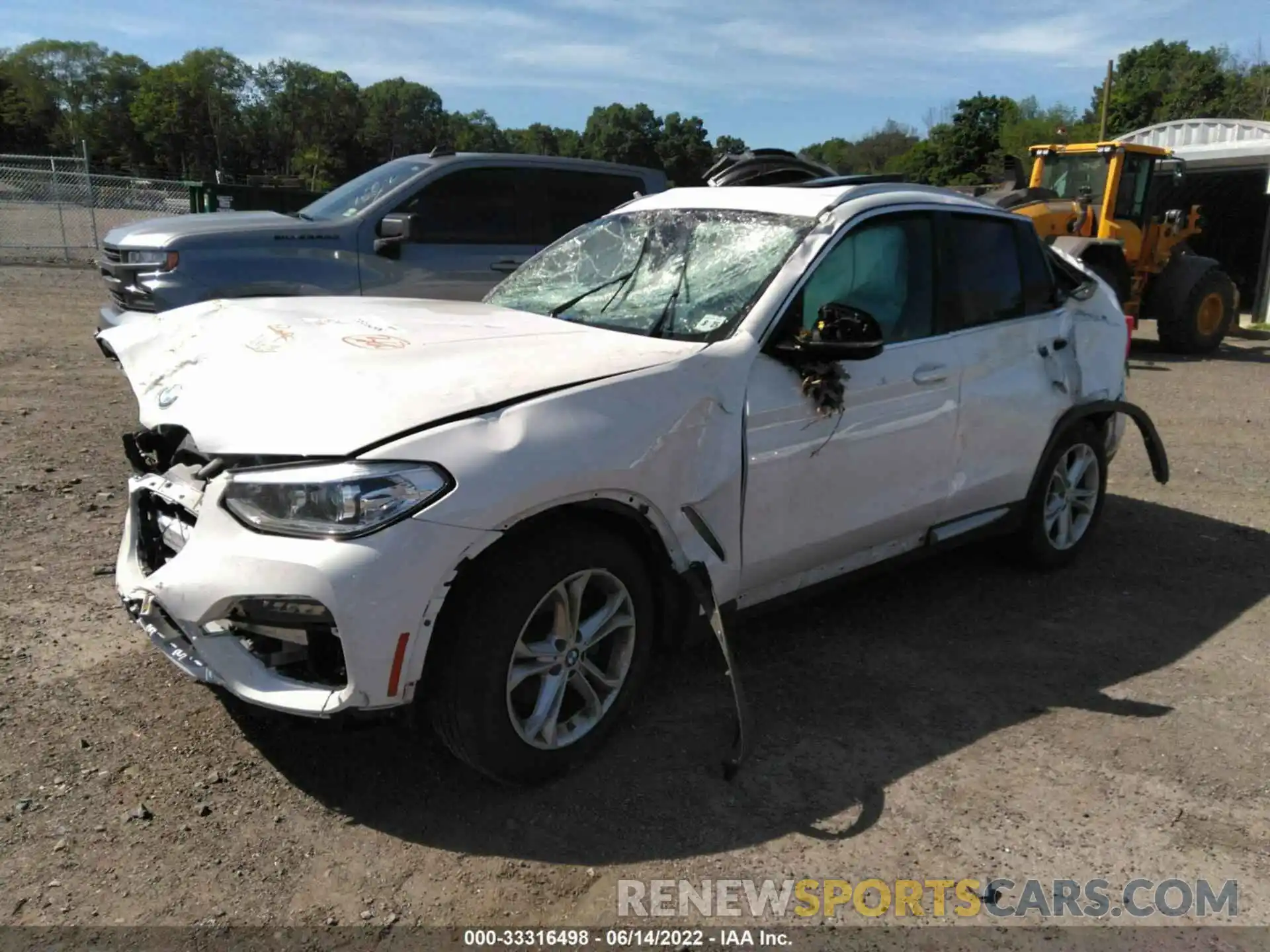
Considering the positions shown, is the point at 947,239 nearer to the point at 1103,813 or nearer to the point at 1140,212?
the point at 1103,813

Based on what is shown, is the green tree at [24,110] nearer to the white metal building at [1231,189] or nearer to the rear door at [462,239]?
the white metal building at [1231,189]

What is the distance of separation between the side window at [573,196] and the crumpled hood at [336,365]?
488cm

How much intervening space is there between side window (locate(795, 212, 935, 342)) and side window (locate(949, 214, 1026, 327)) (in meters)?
0.20

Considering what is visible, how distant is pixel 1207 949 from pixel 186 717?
10.2 feet

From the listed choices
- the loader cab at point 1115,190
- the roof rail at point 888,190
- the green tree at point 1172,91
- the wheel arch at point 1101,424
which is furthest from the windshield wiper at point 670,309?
the green tree at point 1172,91

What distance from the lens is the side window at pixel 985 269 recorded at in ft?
14.6

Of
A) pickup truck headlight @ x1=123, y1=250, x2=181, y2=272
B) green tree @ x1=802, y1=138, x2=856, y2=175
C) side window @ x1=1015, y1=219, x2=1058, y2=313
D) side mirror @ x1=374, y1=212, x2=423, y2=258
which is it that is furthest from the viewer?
green tree @ x1=802, y1=138, x2=856, y2=175

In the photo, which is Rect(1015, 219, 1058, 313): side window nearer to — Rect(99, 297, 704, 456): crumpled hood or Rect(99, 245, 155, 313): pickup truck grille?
Rect(99, 297, 704, 456): crumpled hood

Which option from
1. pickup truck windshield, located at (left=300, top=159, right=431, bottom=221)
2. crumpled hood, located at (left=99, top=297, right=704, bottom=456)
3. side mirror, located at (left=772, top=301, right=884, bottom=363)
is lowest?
crumpled hood, located at (left=99, top=297, right=704, bottom=456)

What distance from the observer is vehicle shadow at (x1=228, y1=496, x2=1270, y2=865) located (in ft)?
9.84

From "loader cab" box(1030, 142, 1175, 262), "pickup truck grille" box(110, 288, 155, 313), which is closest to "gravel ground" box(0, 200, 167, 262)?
"pickup truck grille" box(110, 288, 155, 313)

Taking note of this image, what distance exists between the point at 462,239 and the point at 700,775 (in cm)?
591

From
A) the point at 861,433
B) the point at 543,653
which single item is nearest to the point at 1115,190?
the point at 861,433

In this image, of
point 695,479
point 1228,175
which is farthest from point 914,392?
point 1228,175
